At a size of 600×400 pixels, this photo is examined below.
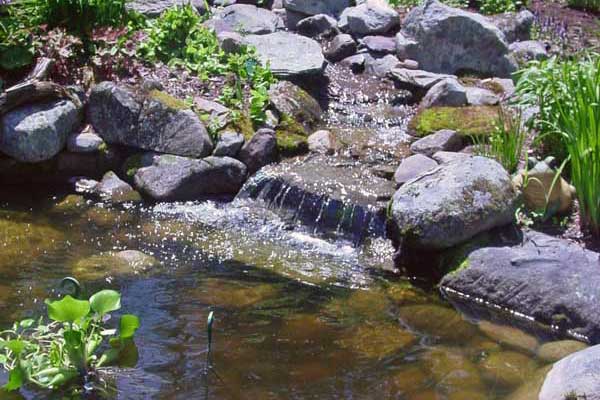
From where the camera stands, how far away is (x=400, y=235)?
7594mm

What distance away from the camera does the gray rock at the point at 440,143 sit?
926cm

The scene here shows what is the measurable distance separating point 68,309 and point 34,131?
424 cm

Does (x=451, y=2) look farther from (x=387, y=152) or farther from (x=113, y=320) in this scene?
(x=113, y=320)

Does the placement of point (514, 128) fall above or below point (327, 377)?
above

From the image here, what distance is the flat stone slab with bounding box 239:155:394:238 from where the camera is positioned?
852 centimetres

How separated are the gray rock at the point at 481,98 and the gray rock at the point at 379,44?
6.19 feet

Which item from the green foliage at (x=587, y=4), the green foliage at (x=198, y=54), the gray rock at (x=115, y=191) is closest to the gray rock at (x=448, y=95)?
the green foliage at (x=198, y=54)

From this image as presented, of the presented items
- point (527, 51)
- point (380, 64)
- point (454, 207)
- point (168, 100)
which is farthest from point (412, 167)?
point (527, 51)

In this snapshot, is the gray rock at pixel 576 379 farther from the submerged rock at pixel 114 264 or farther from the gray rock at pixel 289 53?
the gray rock at pixel 289 53

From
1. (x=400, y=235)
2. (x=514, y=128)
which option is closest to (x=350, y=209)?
(x=400, y=235)

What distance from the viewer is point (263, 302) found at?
7035 mm

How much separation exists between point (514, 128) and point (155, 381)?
418 cm

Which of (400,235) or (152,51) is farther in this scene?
(152,51)

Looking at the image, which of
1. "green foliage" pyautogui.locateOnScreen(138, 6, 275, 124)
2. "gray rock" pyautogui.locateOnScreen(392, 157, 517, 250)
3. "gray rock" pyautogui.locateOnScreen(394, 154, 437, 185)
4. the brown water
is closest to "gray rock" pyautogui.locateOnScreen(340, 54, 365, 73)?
"green foliage" pyautogui.locateOnScreen(138, 6, 275, 124)
